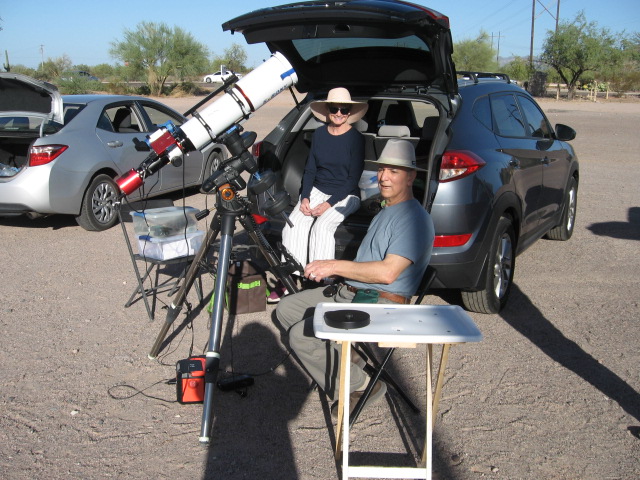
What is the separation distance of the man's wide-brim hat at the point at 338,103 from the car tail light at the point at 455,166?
1151 millimetres

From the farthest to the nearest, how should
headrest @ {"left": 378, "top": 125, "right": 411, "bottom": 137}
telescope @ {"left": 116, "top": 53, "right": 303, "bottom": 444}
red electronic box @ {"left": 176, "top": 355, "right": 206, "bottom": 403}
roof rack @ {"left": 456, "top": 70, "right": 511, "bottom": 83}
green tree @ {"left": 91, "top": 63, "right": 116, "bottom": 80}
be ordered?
green tree @ {"left": 91, "top": 63, "right": 116, "bottom": 80} → roof rack @ {"left": 456, "top": 70, "right": 511, "bottom": 83} → headrest @ {"left": 378, "top": 125, "right": 411, "bottom": 137} → red electronic box @ {"left": 176, "top": 355, "right": 206, "bottom": 403} → telescope @ {"left": 116, "top": 53, "right": 303, "bottom": 444}

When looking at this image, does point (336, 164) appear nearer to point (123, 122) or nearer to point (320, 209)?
point (320, 209)

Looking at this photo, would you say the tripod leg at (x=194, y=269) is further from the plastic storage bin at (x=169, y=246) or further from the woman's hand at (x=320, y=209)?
the woman's hand at (x=320, y=209)

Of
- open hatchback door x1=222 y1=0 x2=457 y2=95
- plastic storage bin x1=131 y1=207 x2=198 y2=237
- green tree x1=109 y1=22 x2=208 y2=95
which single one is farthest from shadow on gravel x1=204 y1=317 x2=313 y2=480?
green tree x1=109 y1=22 x2=208 y2=95

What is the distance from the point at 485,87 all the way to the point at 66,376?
387 cm

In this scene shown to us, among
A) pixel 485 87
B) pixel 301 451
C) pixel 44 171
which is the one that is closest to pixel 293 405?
pixel 301 451

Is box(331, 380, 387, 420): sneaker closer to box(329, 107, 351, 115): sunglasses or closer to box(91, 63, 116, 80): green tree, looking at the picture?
box(329, 107, 351, 115): sunglasses

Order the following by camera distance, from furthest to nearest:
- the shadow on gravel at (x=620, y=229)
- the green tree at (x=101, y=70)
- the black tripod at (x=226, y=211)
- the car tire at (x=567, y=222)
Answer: the green tree at (x=101, y=70) < the shadow on gravel at (x=620, y=229) < the car tire at (x=567, y=222) < the black tripod at (x=226, y=211)

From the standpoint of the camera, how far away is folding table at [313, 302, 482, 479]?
2.64 m

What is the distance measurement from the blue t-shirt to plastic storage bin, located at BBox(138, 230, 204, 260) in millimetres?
1750

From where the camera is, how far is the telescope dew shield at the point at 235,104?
3.51 m

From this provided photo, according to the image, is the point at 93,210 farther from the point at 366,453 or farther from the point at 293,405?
the point at 366,453

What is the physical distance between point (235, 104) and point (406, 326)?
5.21ft

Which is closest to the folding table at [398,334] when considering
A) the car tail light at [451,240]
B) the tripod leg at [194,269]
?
the tripod leg at [194,269]
